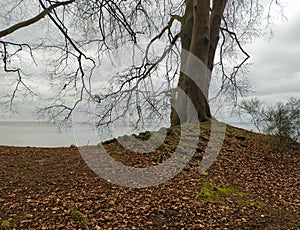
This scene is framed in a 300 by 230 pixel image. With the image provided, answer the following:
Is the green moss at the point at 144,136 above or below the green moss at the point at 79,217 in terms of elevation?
above

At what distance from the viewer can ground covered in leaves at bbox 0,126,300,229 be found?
3.24 meters

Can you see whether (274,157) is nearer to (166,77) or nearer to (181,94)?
(181,94)

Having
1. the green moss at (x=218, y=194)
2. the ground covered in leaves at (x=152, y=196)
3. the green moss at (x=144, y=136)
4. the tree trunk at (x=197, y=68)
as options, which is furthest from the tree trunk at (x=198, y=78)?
the green moss at (x=218, y=194)

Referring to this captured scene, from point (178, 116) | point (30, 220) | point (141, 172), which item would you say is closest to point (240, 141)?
point (178, 116)

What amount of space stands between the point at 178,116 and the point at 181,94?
1.86 feet

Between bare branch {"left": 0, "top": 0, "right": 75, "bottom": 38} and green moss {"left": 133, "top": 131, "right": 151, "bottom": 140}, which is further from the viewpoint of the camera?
green moss {"left": 133, "top": 131, "right": 151, "bottom": 140}

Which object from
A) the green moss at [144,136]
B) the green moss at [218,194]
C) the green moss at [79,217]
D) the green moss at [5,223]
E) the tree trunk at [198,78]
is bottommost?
the green moss at [5,223]

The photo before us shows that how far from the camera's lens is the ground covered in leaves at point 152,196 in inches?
127

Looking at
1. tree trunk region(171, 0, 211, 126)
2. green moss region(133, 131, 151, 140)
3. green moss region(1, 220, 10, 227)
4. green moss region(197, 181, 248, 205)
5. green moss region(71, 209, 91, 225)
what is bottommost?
green moss region(1, 220, 10, 227)

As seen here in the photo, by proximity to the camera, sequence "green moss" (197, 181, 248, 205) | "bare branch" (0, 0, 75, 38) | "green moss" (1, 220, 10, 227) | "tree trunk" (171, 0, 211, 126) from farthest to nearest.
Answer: "tree trunk" (171, 0, 211, 126), "bare branch" (0, 0, 75, 38), "green moss" (197, 181, 248, 205), "green moss" (1, 220, 10, 227)

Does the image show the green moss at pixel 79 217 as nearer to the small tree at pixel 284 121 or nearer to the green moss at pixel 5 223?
the green moss at pixel 5 223

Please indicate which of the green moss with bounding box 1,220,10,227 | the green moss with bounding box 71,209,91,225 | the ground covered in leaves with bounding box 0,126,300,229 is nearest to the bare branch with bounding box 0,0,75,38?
the ground covered in leaves with bounding box 0,126,300,229

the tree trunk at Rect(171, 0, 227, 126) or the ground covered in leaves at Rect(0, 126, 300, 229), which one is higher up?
the tree trunk at Rect(171, 0, 227, 126)

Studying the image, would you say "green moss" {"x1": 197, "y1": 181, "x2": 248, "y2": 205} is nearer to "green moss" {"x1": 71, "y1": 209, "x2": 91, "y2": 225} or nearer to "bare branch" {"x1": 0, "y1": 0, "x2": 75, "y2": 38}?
"green moss" {"x1": 71, "y1": 209, "x2": 91, "y2": 225}
